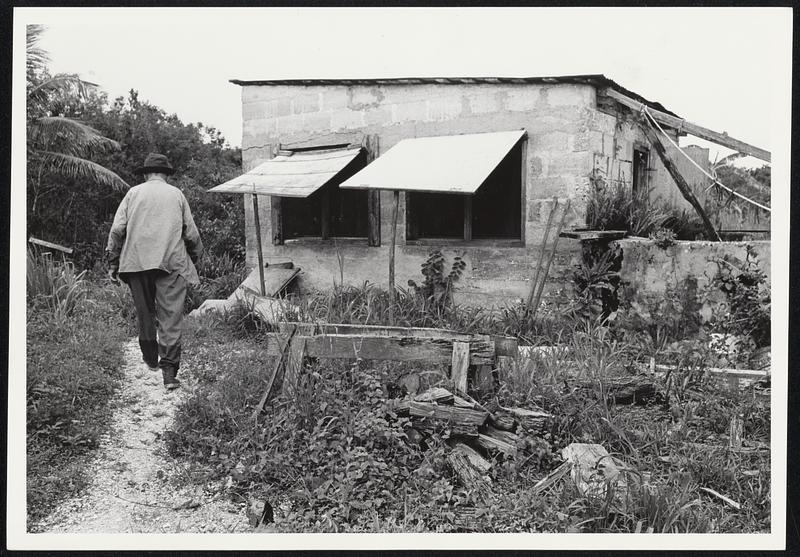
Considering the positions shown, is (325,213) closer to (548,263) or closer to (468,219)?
(468,219)

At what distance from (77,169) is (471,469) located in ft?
19.1

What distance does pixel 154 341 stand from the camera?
16.8 feet

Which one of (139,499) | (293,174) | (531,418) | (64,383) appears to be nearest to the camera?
(139,499)

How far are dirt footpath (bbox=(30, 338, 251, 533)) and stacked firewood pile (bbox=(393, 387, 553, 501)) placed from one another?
1.15 m

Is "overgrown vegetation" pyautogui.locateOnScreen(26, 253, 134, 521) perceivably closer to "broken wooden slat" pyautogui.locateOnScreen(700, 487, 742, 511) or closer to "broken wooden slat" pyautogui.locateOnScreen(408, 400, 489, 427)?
"broken wooden slat" pyautogui.locateOnScreen(408, 400, 489, 427)

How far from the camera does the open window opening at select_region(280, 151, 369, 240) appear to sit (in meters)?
8.62

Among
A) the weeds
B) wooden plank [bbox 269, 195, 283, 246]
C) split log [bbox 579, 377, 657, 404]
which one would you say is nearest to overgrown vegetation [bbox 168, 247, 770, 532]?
split log [bbox 579, 377, 657, 404]

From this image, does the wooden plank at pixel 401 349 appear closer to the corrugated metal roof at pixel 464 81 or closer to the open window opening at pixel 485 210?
the corrugated metal roof at pixel 464 81

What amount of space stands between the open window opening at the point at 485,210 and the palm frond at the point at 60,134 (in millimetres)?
3726

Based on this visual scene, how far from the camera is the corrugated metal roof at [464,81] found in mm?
6473

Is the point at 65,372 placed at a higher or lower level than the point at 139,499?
higher

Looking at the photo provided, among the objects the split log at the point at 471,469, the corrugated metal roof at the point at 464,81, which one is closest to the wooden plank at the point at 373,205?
the corrugated metal roof at the point at 464,81

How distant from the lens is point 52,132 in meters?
5.91

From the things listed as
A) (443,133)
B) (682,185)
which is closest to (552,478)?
(682,185)
